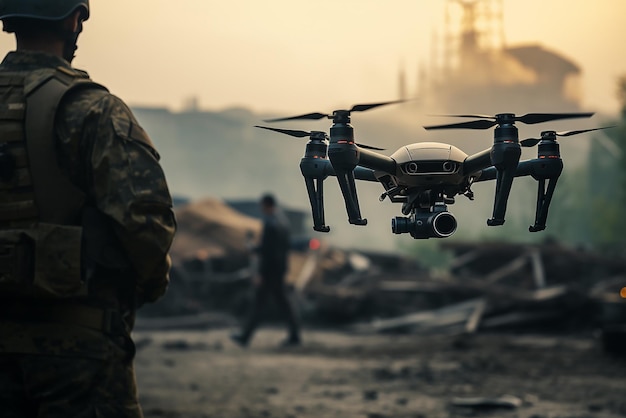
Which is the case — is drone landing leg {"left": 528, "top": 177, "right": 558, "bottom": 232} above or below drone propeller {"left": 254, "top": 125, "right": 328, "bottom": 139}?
below

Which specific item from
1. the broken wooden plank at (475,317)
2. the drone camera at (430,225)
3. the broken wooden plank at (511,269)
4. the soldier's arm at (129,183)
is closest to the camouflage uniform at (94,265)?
the soldier's arm at (129,183)

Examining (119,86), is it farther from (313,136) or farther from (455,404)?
(455,404)

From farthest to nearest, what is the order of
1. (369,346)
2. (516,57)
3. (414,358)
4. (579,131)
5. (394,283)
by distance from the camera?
(394,283) → (369,346) → (414,358) → (516,57) → (579,131)

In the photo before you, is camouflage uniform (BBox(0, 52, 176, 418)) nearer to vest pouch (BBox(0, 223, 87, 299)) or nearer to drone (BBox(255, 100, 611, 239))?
vest pouch (BBox(0, 223, 87, 299))

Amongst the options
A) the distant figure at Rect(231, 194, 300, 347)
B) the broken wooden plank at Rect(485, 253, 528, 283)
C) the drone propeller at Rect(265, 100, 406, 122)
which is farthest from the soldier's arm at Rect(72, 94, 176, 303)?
the broken wooden plank at Rect(485, 253, 528, 283)

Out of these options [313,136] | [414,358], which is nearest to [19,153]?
[313,136]

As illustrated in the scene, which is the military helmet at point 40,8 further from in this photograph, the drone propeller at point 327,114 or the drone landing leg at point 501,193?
the drone landing leg at point 501,193
